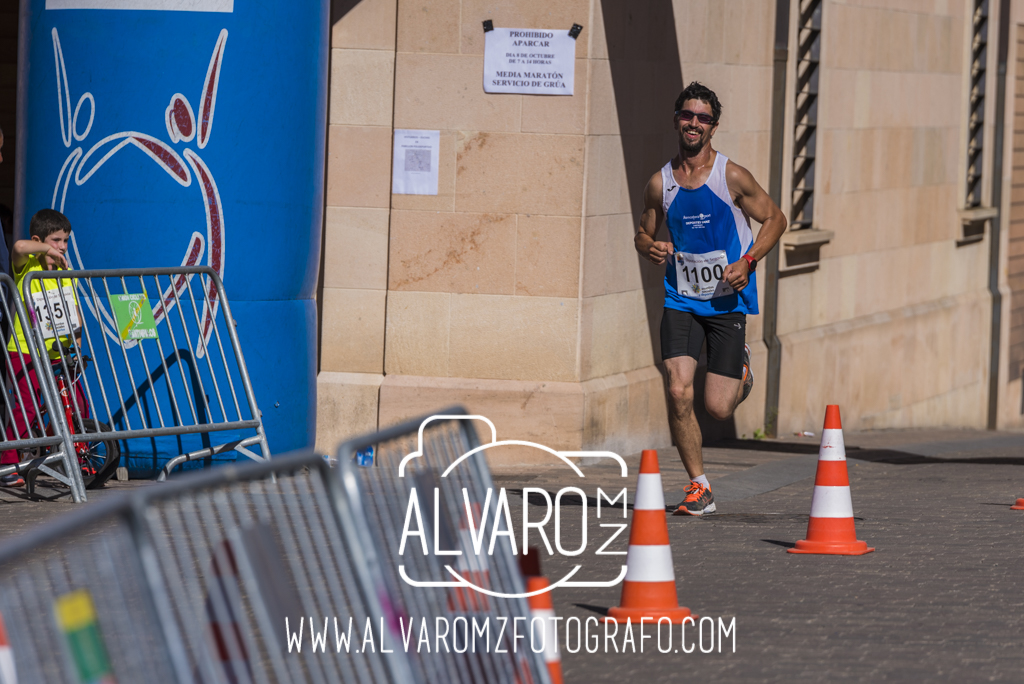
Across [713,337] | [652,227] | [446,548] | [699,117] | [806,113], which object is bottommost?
[446,548]

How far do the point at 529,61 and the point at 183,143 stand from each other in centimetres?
246

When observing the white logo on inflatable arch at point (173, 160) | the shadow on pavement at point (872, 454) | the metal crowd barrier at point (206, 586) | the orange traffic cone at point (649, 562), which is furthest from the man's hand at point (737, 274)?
the metal crowd barrier at point (206, 586)

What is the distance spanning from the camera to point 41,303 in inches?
325

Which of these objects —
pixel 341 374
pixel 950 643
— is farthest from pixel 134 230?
pixel 950 643

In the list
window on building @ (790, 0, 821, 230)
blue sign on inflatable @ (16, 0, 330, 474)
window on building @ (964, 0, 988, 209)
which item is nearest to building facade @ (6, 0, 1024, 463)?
window on building @ (790, 0, 821, 230)

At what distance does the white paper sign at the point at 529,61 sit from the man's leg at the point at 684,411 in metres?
2.60

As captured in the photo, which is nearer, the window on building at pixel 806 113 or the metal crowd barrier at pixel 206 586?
the metal crowd barrier at pixel 206 586

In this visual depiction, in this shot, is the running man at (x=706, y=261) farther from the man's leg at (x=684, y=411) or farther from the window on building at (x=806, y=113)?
the window on building at (x=806, y=113)

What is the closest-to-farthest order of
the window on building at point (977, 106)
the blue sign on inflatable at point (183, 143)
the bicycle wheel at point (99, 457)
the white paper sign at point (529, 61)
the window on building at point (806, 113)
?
the bicycle wheel at point (99, 457) → the blue sign on inflatable at point (183, 143) → the white paper sign at point (529, 61) → the window on building at point (806, 113) → the window on building at point (977, 106)

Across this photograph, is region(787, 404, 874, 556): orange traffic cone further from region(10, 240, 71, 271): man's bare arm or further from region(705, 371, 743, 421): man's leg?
region(10, 240, 71, 271): man's bare arm

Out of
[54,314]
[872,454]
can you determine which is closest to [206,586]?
[54,314]

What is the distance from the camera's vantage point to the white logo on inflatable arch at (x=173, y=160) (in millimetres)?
8328

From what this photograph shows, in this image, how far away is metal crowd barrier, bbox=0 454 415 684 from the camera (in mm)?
2789

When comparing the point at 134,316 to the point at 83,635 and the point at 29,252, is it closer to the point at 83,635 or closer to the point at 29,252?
the point at 29,252
